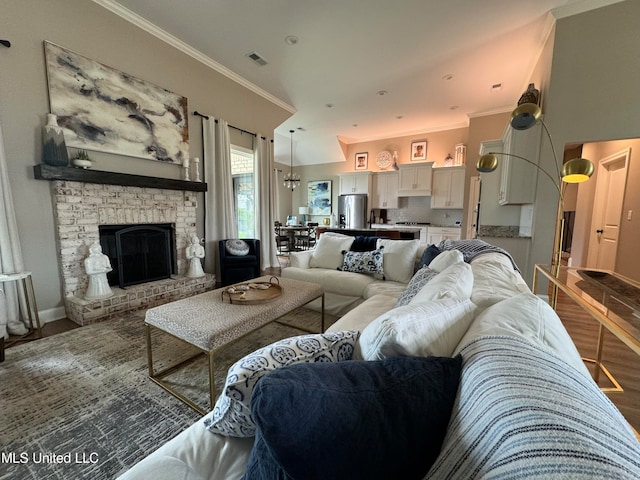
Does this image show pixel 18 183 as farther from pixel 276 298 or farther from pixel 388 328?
pixel 388 328

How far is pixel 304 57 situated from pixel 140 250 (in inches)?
137

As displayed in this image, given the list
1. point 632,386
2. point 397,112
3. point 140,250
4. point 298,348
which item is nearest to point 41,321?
point 140,250

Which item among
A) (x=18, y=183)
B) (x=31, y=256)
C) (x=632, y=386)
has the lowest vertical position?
(x=632, y=386)

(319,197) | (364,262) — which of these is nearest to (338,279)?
(364,262)

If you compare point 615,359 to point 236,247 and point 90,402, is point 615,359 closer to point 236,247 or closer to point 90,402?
point 90,402

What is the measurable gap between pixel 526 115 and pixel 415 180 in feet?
16.4

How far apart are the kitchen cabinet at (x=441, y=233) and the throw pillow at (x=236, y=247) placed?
4.62m

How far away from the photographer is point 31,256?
256cm

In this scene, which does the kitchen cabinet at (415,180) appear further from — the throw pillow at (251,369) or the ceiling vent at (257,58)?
the throw pillow at (251,369)

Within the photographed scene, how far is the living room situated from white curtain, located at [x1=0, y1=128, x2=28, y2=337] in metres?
0.13

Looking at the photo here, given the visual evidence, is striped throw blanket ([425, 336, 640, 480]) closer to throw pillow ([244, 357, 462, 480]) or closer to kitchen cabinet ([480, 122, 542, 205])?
throw pillow ([244, 357, 462, 480])

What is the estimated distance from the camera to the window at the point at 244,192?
5125 mm

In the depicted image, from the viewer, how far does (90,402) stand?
5.11 feet

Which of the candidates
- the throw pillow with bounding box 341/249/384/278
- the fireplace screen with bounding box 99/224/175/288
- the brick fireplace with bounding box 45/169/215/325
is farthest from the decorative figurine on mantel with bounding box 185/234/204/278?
the throw pillow with bounding box 341/249/384/278
